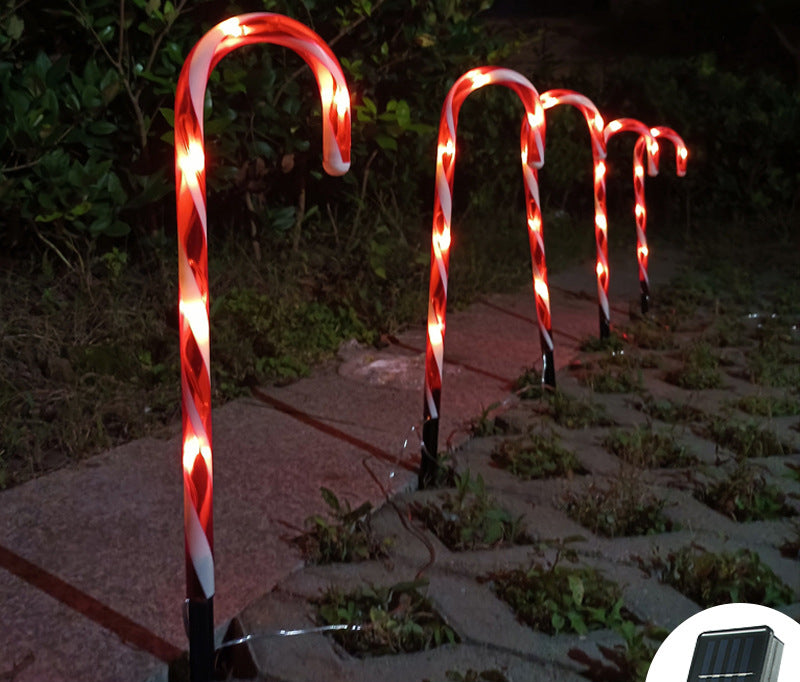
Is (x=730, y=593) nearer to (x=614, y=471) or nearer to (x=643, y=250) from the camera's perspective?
(x=614, y=471)

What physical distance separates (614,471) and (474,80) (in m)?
1.73

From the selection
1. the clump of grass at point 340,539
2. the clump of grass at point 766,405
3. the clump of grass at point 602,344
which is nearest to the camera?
the clump of grass at point 340,539

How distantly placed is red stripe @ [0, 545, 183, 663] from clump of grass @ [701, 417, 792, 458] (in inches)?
103

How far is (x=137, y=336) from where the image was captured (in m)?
5.23

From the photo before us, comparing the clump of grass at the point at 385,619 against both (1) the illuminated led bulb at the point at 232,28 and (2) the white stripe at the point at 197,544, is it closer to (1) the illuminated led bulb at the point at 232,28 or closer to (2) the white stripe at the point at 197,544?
(2) the white stripe at the point at 197,544

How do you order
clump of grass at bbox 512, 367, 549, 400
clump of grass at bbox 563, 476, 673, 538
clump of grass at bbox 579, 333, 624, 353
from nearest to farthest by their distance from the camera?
clump of grass at bbox 563, 476, 673, 538 → clump of grass at bbox 512, 367, 549, 400 → clump of grass at bbox 579, 333, 624, 353

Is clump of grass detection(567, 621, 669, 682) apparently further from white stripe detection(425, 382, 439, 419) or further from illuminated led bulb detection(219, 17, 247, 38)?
illuminated led bulb detection(219, 17, 247, 38)

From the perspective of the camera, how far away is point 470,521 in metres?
3.60

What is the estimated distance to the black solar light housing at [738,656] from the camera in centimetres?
148

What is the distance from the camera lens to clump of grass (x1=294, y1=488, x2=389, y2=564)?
3355mm

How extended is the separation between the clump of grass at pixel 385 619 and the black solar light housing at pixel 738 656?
1.39 m

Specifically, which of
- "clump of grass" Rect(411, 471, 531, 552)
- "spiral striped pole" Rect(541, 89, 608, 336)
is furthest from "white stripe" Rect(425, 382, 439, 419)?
"spiral striped pole" Rect(541, 89, 608, 336)

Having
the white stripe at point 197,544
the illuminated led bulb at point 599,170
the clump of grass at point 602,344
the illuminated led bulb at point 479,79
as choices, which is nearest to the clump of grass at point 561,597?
the white stripe at point 197,544

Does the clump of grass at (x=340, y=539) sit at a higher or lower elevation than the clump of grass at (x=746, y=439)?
higher
